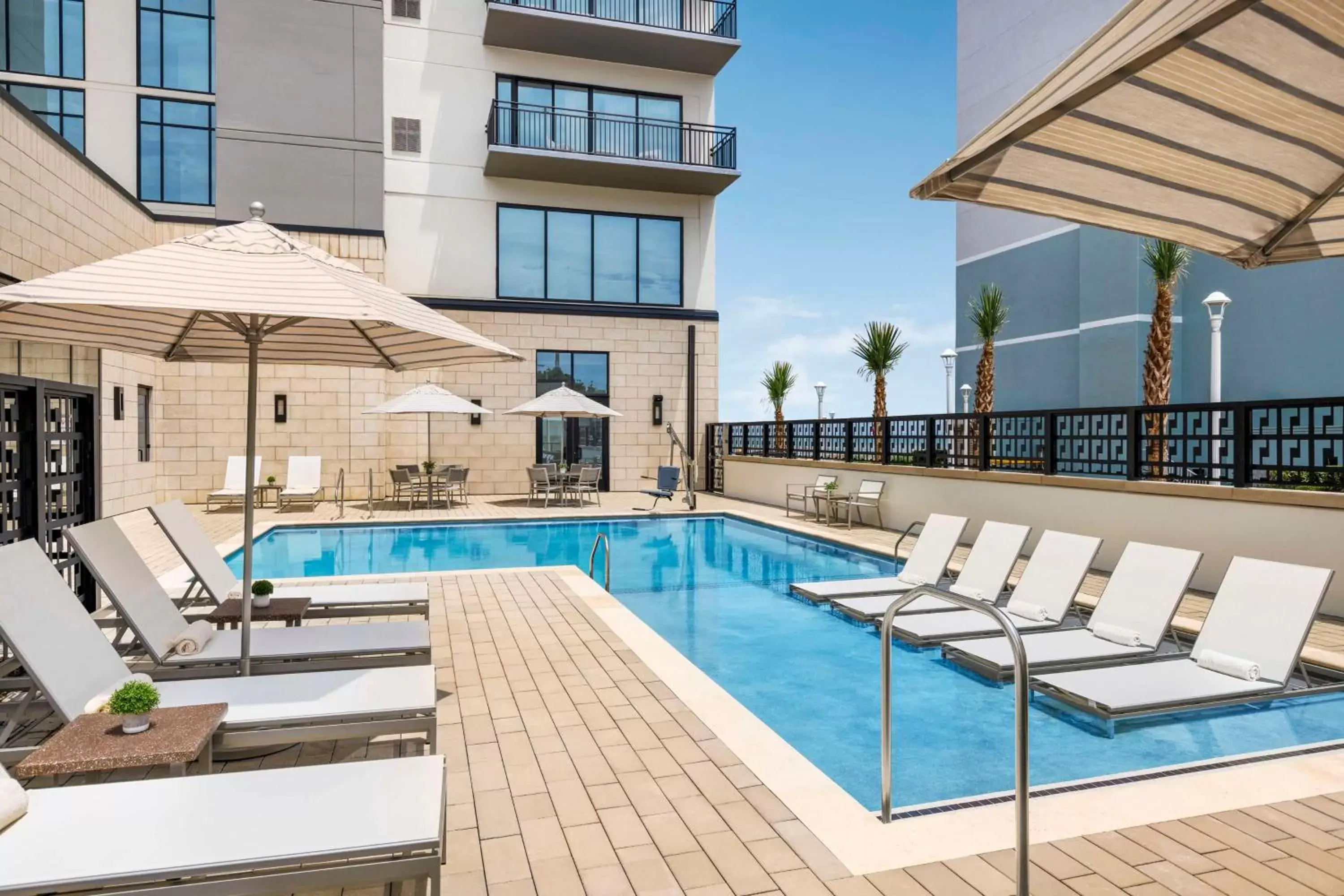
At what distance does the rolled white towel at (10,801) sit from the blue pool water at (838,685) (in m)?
3.13

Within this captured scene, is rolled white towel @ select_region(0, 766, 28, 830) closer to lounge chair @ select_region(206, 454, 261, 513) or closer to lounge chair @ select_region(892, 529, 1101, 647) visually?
lounge chair @ select_region(892, 529, 1101, 647)

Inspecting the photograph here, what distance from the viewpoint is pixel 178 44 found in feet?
54.1

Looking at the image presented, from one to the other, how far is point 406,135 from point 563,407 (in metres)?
7.42

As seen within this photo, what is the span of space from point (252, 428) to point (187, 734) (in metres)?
1.81

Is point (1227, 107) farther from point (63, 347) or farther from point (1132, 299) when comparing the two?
point (1132, 299)

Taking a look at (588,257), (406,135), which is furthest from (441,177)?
(588,257)

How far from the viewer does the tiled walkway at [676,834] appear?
2.55 metres

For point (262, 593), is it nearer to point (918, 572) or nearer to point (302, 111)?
point (918, 572)

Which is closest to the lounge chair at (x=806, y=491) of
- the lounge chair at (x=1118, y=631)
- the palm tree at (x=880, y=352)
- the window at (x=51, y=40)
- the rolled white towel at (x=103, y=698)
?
the palm tree at (x=880, y=352)

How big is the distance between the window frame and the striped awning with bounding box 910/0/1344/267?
719 inches

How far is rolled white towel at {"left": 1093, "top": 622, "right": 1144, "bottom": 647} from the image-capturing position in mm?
5189

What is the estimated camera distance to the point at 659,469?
16000mm

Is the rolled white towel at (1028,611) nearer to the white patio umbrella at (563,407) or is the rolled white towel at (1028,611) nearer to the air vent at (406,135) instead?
the white patio umbrella at (563,407)

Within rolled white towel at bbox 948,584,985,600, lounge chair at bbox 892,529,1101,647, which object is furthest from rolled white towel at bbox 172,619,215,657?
rolled white towel at bbox 948,584,985,600
